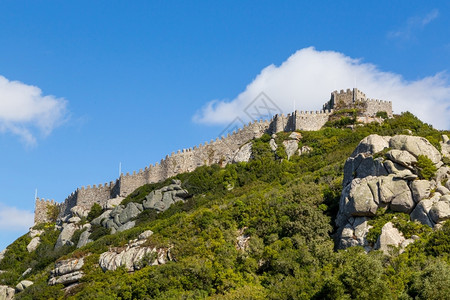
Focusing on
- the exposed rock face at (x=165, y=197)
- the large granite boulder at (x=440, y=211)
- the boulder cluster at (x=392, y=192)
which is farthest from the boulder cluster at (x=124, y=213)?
Result: the large granite boulder at (x=440, y=211)

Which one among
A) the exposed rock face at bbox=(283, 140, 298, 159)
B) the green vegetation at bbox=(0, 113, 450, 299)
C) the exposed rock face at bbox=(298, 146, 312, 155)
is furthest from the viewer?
the exposed rock face at bbox=(283, 140, 298, 159)

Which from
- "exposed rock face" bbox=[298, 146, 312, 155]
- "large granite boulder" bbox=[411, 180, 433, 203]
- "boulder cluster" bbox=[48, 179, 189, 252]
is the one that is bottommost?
"large granite boulder" bbox=[411, 180, 433, 203]

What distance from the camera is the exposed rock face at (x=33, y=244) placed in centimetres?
6500

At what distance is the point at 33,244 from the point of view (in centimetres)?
6575

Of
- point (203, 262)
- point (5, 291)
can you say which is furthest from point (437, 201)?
point (5, 291)

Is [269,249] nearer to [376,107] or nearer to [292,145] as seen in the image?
[292,145]

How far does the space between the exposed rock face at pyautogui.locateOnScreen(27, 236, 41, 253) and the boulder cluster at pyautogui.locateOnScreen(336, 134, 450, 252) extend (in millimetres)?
36502

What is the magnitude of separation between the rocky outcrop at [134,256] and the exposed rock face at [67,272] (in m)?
1.66

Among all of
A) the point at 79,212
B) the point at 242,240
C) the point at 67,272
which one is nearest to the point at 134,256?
the point at 67,272

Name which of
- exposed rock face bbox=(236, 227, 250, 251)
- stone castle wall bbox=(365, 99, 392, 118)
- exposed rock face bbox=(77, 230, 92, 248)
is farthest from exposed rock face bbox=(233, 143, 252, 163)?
exposed rock face bbox=(236, 227, 250, 251)

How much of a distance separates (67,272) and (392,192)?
75.6ft

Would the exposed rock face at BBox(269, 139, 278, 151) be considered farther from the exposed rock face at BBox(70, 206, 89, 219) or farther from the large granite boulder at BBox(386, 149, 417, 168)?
the large granite boulder at BBox(386, 149, 417, 168)

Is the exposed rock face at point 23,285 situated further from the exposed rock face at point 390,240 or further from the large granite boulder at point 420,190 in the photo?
the large granite boulder at point 420,190

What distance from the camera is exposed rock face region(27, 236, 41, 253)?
65000 millimetres
